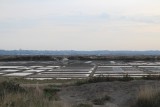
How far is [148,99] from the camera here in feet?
54.9

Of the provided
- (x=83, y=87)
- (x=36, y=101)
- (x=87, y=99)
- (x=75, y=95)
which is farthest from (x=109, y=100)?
(x=36, y=101)

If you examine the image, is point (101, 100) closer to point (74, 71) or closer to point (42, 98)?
point (42, 98)

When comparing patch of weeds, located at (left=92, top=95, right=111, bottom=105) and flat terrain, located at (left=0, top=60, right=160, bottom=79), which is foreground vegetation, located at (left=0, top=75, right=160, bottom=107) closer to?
patch of weeds, located at (left=92, top=95, right=111, bottom=105)

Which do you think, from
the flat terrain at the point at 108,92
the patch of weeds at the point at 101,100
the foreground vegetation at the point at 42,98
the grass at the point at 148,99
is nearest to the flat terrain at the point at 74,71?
the flat terrain at the point at 108,92

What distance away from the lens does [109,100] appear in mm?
19266

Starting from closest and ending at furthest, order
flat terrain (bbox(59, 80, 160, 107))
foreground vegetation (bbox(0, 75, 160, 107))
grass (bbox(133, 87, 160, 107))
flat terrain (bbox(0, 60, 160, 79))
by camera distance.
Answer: foreground vegetation (bbox(0, 75, 160, 107)) → grass (bbox(133, 87, 160, 107)) → flat terrain (bbox(59, 80, 160, 107)) → flat terrain (bbox(0, 60, 160, 79))

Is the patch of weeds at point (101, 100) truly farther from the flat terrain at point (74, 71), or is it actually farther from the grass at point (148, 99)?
the flat terrain at point (74, 71)

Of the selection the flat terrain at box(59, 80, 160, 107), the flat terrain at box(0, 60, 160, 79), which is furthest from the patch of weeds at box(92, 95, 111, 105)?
the flat terrain at box(0, 60, 160, 79)

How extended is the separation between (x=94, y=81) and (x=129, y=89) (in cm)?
440

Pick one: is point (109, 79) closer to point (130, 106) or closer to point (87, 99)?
point (87, 99)

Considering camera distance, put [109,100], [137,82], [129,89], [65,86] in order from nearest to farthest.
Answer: [109,100] < [129,89] < [137,82] < [65,86]

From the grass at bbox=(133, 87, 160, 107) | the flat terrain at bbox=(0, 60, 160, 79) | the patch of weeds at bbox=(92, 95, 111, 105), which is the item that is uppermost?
the grass at bbox=(133, 87, 160, 107)

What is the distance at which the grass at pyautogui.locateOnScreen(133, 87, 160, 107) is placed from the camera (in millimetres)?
16344

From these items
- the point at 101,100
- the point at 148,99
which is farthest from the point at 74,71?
the point at 148,99
